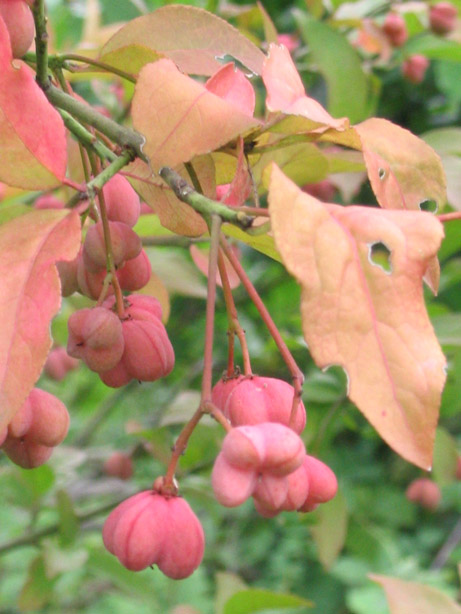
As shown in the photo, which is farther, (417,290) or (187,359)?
(187,359)

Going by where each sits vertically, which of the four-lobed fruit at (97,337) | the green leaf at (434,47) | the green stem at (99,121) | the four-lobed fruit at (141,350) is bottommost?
the green leaf at (434,47)

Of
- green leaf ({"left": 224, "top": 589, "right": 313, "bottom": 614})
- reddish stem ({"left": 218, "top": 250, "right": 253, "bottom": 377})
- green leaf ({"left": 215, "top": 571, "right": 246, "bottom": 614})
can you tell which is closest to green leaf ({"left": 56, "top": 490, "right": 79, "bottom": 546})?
green leaf ({"left": 215, "top": 571, "right": 246, "bottom": 614})

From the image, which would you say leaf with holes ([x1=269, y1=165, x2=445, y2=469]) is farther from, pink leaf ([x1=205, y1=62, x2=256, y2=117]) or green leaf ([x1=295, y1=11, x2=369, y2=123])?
green leaf ([x1=295, y1=11, x2=369, y2=123])

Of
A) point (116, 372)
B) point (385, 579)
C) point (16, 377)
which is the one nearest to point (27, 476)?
point (385, 579)

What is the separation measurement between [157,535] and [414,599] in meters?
0.44

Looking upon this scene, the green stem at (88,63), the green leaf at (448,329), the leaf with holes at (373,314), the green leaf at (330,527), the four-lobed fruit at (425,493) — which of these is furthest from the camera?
the four-lobed fruit at (425,493)

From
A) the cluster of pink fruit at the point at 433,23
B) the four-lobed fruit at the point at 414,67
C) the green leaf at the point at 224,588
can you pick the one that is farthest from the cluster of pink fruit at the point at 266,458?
the four-lobed fruit at the point at 414,67

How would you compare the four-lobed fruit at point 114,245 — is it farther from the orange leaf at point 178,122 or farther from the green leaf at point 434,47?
the green leaf at point 434,47

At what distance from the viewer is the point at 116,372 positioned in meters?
0.66

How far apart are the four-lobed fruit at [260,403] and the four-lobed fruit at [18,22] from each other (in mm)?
288

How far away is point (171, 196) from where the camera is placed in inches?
25.3

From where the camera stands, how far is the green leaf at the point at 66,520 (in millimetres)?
1394

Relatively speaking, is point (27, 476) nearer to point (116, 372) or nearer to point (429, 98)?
point (116, 372)

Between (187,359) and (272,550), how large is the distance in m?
0.59
